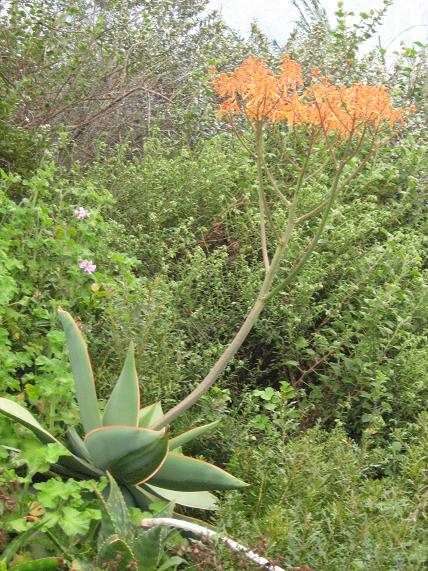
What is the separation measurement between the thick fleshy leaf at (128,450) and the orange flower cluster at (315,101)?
1195 mm

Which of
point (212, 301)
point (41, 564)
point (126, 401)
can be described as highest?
point (212, 301)

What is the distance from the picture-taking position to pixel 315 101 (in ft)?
10.0

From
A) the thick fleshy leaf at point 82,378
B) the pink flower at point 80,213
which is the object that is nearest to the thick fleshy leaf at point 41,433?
the thick fleshy leaf at point 82,378

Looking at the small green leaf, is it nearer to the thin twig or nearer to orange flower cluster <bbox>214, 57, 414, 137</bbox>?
the thin twig

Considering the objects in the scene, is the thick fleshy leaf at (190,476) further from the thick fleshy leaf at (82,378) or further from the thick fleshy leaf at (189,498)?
the thick fleshy leaf at (82,378)

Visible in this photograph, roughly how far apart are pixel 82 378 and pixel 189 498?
61cm

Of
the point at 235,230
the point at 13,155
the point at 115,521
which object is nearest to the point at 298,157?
the point at 235,230

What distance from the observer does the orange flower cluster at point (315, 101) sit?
2.98 meters

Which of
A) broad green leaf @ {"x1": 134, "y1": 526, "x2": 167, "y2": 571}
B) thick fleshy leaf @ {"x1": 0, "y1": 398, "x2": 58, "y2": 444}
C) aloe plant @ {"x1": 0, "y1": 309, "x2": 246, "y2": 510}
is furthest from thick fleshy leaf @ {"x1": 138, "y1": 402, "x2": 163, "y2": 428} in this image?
broad green leaf @ {"x1": 134, "y1": 526, "x2": 167, "y2": 571}

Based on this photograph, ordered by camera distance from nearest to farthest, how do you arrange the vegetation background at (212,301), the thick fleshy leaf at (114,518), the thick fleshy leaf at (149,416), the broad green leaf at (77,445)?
the thick fleshy leaf at (114,518) < the vegetation background at (212,301) < the broad green leaf at (77,445) < the thick fleshy leaf at (149,416)

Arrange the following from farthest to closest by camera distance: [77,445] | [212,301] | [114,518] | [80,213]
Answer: [212,301] → [80,213] → [77,445] → [114,518]

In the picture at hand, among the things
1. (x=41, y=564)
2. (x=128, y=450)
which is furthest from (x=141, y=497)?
(x=41, y=564)

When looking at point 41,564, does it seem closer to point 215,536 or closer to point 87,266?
point 215,536

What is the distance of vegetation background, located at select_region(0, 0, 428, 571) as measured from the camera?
279 cm
